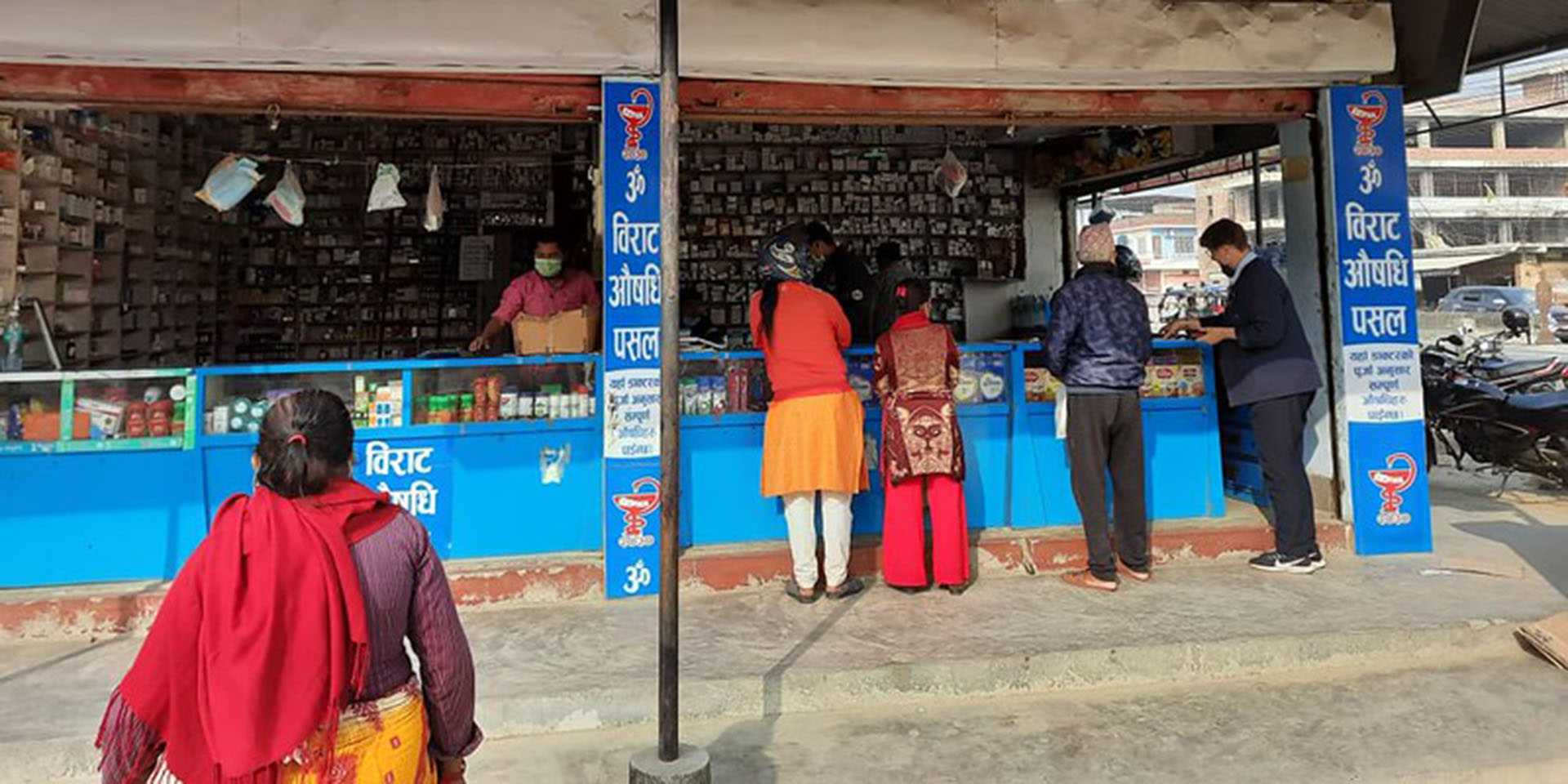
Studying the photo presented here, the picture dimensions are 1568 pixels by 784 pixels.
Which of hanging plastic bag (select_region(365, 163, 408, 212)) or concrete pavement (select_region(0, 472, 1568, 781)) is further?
hanging plastic bag (select_region(365, 163, 408, 212))

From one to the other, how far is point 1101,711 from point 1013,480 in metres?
1.57

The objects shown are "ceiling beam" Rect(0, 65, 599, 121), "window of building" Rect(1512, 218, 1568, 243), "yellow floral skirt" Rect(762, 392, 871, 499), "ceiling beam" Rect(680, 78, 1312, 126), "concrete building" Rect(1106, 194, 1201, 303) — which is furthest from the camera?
"concrete building" Rect(1106, 194, 1201, 303)

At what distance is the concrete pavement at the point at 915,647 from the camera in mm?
2902

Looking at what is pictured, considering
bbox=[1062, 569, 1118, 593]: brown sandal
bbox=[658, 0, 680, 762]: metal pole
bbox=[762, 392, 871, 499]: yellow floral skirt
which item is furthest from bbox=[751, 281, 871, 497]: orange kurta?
bbox=[658, 0, 680, 762]: metal pole

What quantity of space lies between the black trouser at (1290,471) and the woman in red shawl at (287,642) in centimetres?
392

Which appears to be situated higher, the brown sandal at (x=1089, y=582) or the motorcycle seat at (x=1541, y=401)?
the motorcycle seat at (x=1541, y=401)

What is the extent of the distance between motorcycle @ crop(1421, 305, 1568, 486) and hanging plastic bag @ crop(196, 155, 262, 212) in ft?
23.4

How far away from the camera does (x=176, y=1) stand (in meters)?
3.43

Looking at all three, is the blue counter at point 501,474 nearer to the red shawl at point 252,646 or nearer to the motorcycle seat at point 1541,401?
the red shawl at point 252,646

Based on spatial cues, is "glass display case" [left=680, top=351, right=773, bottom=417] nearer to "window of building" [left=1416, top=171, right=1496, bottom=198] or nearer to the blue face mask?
the blue face mask

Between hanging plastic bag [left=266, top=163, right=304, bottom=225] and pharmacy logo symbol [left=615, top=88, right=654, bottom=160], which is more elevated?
pharmacy logo symbol [left=615, top=88, right=654, bottom=160]

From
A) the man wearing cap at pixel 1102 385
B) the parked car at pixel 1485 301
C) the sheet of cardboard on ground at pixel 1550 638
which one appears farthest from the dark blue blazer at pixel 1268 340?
the parked car at pixel 1485 301

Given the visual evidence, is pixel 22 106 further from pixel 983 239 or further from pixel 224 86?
pixel 983 239

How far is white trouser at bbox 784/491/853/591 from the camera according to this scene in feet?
12.3
